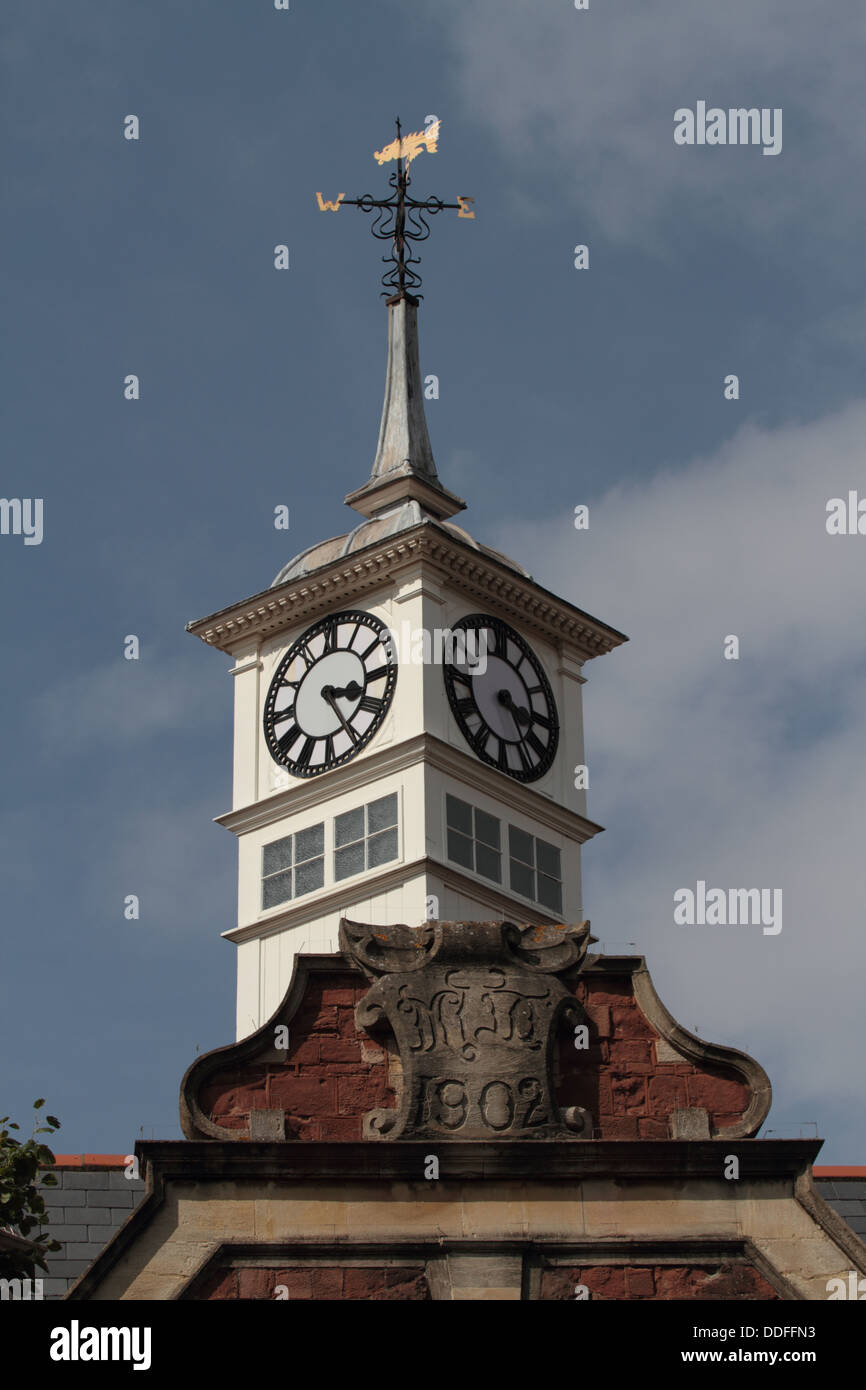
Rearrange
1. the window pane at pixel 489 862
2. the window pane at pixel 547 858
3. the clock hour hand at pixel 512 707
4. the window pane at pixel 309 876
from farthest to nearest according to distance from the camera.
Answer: the clock hour hand at pixel 512 707 → the window pane at pixel 547 858 → the window pane at pixel 309 876 → the window pane at pixel 489 862

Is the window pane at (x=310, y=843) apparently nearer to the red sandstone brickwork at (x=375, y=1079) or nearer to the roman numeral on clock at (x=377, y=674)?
the roman numeral on clock at (x=377, y=674)

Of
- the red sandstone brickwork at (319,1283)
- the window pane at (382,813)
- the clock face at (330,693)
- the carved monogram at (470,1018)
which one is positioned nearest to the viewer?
the red sandstone brickwork at (319,1283)

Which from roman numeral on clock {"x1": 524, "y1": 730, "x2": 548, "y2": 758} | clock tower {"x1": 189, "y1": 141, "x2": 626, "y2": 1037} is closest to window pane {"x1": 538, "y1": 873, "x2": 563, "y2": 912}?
clock tower {"x1": 189, "y1": 141, "x2": 626, "y2": 1037}

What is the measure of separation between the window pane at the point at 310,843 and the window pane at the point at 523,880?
3.59m

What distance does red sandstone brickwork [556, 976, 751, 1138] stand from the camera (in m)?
23.7

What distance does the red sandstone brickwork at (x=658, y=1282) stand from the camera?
22.8 meters

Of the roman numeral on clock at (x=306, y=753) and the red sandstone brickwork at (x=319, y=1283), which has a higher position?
the roman numeral on clock at (x=306, y=753)

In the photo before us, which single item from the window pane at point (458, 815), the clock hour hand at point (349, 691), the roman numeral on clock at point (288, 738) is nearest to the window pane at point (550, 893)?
the window pane at point (458, 815)

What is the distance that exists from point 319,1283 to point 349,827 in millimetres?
30694
